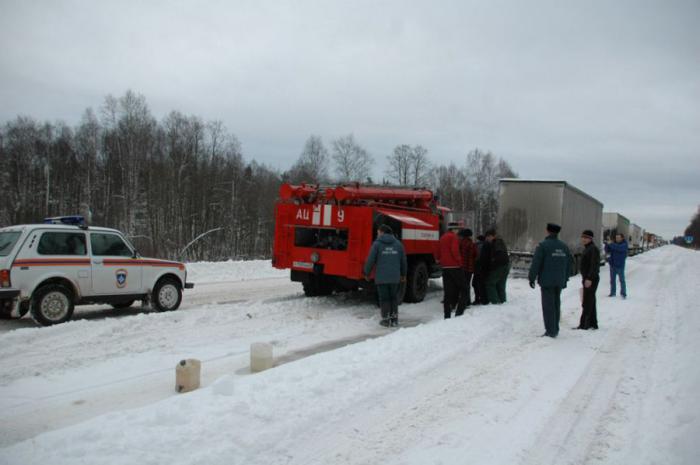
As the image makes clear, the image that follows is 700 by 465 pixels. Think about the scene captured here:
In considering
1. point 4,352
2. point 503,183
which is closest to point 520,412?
point 4,352

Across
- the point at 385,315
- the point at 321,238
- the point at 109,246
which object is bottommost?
the point at 385,315

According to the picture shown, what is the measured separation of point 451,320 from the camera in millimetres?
8469

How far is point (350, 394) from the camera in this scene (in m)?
4.94

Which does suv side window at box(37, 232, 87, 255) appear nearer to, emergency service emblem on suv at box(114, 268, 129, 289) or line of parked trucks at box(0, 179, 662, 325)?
line of parked trucks at box(0, 179, 662, 325)

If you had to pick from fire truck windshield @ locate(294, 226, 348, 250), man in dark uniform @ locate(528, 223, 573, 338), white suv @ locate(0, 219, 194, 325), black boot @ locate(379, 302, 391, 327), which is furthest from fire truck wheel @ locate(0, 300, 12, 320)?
man in dark uniform @ locate(528, 223, 573, 338)

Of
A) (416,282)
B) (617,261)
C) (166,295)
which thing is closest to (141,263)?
(166,295)

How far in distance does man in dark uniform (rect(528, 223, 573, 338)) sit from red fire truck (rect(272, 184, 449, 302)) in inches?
126

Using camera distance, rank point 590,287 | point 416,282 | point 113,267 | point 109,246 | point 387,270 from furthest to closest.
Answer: point 416,282
point 109,246
point 113,267
point 387,270
point 590,287

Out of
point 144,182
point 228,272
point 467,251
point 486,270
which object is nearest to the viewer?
point 467,251

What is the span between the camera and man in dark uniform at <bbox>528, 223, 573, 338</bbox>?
8125 mm

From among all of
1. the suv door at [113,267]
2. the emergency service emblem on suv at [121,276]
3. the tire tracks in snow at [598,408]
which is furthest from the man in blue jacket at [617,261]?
the emergency service emblem on suv at [121,276]

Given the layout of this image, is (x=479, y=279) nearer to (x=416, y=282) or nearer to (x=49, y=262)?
(x=416, y=282)

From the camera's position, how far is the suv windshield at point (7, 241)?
8.03 m

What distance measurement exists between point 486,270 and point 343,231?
3436 millimetres
